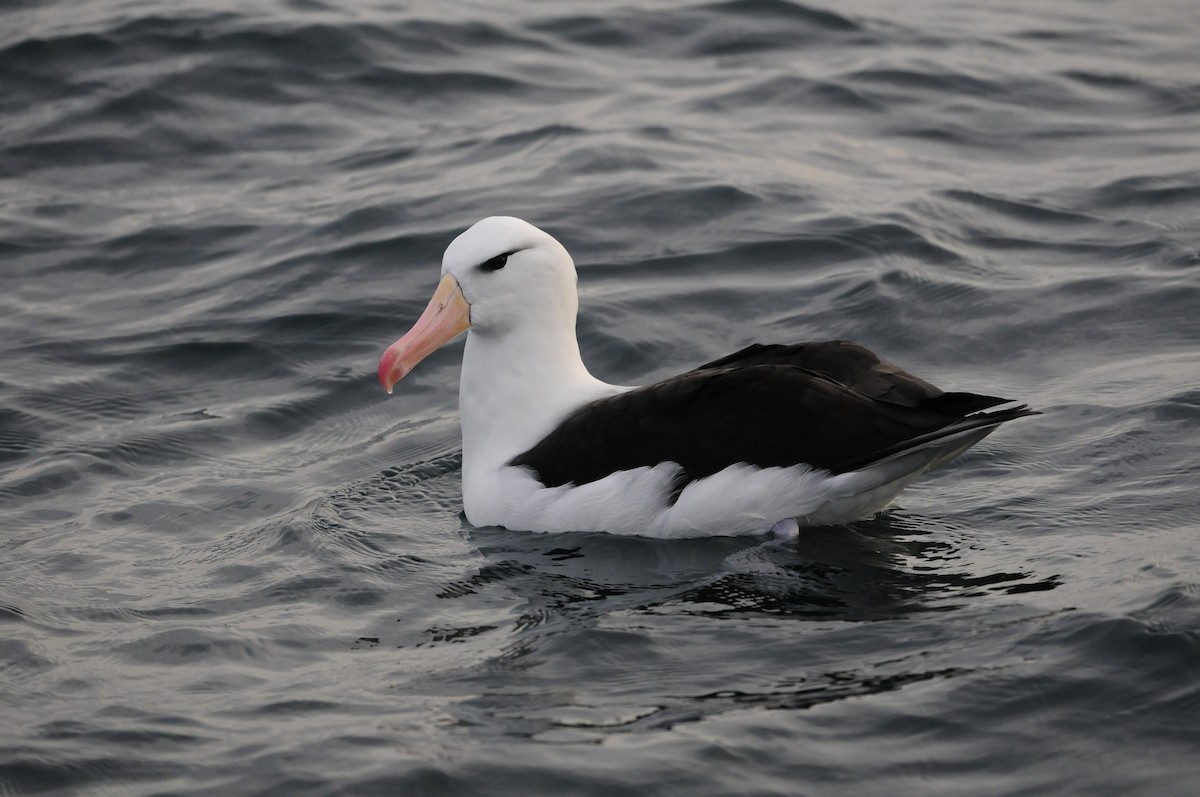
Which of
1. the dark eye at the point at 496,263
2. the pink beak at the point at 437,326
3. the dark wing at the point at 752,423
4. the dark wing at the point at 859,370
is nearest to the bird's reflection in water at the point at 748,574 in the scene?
the dark wing at the point at 752,423

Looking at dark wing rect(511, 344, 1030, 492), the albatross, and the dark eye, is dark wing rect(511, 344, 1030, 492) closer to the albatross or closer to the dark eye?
the albatross

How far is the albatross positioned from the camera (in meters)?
6.95

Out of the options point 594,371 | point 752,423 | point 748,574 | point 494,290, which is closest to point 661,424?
point 752,423

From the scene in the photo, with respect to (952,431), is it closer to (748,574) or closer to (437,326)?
(748,574)

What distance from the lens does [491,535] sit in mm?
7699

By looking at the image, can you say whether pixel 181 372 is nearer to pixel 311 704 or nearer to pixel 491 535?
pixel 491 535

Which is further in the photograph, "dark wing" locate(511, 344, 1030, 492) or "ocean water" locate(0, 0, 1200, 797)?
"dark wing" locate(511, 344, 1030, 492)

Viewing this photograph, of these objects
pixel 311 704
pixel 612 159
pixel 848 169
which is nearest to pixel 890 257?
pixel 848 169

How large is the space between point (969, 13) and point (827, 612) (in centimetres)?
1127

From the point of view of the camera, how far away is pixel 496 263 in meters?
7.91

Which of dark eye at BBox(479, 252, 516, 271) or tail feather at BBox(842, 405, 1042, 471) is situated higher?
dark eye at BBox(479, 252, 516, 271)

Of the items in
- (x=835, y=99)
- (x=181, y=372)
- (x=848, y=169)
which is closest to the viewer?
(x=181, y=372)

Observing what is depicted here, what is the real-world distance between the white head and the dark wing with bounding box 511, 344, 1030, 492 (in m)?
0.79

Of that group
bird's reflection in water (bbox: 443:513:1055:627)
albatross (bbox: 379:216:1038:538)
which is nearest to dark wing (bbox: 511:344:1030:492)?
albatross (bbox: 379:216:1038:538)
